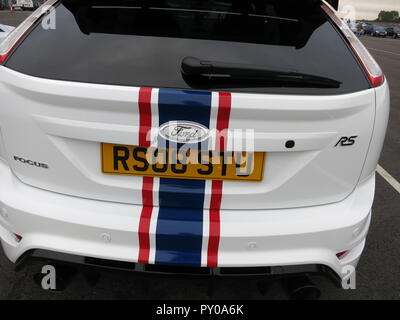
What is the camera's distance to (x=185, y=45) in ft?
5.56

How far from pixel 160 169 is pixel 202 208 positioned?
9.6 inches

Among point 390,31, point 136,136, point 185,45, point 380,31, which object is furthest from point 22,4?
point 136,136

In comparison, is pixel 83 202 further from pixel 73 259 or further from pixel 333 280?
pixel 333 280

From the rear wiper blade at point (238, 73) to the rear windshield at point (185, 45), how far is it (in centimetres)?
1

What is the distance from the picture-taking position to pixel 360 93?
64.5 inches

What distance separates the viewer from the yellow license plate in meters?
1.55

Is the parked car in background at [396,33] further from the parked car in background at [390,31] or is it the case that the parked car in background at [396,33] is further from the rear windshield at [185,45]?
the rear windshield at [185,45]

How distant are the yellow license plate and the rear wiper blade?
0.94 ft

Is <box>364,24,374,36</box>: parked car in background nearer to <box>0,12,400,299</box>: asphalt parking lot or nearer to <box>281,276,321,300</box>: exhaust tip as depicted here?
<box>0,12,400,299</box>: asphalt parking lot

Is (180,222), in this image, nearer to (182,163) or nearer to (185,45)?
(182,163)

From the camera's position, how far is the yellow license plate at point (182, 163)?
5.09ft

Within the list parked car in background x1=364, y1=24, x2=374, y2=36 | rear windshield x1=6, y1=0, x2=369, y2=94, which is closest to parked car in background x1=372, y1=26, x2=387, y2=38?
parked car in background x1=364, y1=24, x2=374, y2=36

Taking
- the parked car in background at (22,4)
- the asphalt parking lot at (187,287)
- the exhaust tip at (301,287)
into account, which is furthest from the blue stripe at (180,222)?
the parked car in background at (22,4)

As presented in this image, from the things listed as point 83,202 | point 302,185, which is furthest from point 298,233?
point 83,202
